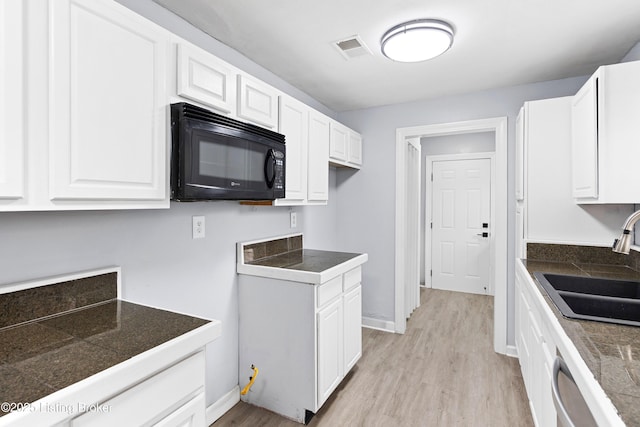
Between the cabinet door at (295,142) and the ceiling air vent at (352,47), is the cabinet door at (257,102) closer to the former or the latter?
the cabinet door at (295,142)

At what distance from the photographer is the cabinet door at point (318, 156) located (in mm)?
2473

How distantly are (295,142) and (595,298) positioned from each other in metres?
1.87

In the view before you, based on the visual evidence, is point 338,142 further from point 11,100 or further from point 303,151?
point 11,100

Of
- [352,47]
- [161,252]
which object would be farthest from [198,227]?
[352,47]

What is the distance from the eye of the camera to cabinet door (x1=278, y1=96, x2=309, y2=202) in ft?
7.07

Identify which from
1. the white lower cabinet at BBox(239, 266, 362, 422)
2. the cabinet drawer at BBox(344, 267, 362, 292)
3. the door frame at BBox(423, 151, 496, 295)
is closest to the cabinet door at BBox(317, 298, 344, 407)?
the white lower cabinet at BBox(239, 266, 362, 422)

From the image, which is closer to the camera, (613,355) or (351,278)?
(613,355)

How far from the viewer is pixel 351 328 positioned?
8.06ft

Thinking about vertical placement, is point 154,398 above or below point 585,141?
below

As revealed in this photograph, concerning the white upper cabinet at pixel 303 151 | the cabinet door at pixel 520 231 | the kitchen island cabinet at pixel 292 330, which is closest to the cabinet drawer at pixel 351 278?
the kitchen island cabinet at pixel 292 330

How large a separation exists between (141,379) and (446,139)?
15.8 ft

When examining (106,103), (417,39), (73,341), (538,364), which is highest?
(417,39)

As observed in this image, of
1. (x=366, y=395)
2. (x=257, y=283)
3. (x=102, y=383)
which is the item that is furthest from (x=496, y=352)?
(x=102, y=383)

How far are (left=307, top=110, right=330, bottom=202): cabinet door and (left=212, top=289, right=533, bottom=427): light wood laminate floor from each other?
145cm
